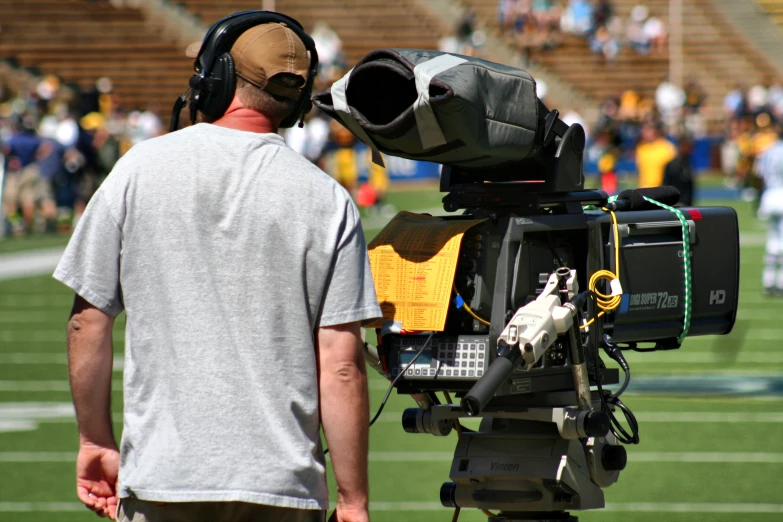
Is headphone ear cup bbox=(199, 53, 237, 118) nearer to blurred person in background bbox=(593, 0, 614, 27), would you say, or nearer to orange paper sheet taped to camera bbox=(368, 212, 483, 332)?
orange paper sheet taped to camera bbox=(368, 212, 483, 332)

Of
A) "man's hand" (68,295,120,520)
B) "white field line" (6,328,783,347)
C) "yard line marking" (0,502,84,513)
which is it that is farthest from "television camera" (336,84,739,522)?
"white field line" (6,328,783,347)

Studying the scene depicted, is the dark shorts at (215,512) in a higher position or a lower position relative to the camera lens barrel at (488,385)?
lower

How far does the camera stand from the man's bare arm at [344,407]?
320 cm

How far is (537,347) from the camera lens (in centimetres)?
363

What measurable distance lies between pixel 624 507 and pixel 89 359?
4268 mm

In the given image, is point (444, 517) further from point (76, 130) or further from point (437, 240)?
point (76, 130)

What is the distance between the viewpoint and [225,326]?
10.4ft

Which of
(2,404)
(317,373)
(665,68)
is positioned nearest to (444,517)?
(317,373)

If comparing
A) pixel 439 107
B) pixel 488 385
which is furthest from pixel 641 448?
pixel 439 107

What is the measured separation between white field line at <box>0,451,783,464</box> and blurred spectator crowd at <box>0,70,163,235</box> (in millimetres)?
16335

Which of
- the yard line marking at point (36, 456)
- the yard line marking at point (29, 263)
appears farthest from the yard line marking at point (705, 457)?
the yard line marking at point (29, 263)

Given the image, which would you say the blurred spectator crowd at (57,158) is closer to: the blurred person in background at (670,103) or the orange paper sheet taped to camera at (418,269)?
the blurred person in background at (670,103)

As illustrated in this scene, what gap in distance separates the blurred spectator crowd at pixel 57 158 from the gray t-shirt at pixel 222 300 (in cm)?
2153

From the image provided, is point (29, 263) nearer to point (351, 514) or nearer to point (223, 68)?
point (223, 68)
